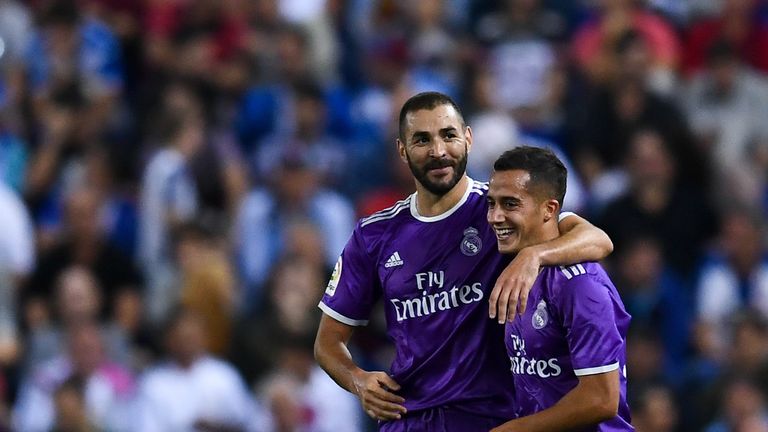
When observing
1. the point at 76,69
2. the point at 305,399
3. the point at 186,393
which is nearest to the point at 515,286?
the point at 305,399

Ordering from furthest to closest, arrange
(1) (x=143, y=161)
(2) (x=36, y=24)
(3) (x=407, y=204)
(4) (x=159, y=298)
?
(2) (x=36, y=24) → (1) (x=143, y=161) → (4) (x=159, y=298) → (3) (x=407, y=204)

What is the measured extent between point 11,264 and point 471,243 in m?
5.78

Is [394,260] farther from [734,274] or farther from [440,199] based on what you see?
[734,274]

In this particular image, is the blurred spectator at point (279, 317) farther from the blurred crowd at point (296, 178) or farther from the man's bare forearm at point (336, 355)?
the man's bare forearm at point (336, 355)

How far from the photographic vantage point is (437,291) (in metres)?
6.61

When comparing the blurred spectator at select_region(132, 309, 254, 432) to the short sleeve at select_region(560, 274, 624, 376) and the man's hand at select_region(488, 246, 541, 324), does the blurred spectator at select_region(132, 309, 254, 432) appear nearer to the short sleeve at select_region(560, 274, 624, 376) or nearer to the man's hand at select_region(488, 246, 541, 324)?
the man's hand at select_region(488, 246, 541, 324)

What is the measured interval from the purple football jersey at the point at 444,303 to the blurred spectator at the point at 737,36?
618 centimetres

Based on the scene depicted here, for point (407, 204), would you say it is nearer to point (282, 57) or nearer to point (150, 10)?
point (282, 57)

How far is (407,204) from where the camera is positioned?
6.85 m

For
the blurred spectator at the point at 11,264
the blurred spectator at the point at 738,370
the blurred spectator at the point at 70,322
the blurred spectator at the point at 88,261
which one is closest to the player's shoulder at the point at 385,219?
the blurred spectator at the point at 738,370

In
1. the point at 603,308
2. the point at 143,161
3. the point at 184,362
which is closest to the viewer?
the point at 603,308

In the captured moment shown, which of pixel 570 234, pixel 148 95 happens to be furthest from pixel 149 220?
pixel 570 234

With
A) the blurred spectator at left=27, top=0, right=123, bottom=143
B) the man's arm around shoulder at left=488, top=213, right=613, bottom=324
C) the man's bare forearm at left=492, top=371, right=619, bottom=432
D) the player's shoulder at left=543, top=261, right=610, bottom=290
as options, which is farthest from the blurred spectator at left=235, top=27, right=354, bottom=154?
the man's bare forearm at left=492, top=371, right=619, bottom=432

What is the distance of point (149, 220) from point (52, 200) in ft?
2.85
